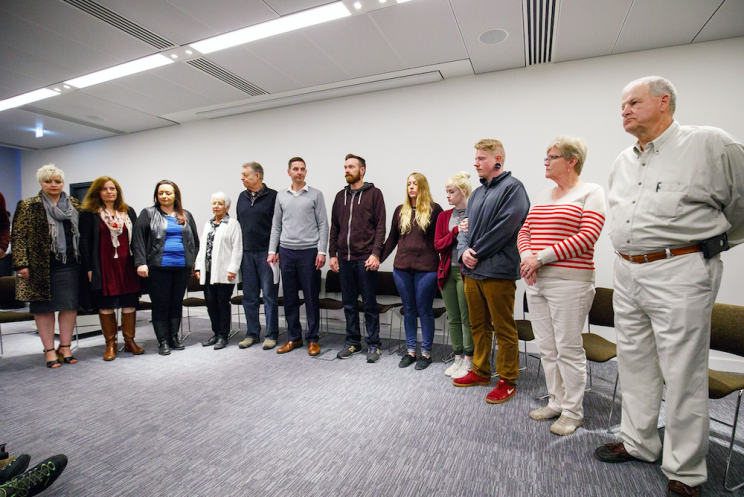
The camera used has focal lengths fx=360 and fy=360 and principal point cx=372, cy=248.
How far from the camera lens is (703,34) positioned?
9.73ft

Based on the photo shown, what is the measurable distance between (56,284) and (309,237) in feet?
7.26

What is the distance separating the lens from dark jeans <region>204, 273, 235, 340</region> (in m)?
3.74

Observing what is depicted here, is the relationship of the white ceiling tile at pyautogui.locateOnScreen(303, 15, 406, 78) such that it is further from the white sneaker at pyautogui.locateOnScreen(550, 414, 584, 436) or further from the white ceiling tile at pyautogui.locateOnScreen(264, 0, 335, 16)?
the white sneaker at pyautogui.locateOnScreen(550, 414, 584, 436)

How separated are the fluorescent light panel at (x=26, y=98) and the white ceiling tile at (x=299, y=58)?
2901mm

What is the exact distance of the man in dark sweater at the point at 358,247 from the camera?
322cm

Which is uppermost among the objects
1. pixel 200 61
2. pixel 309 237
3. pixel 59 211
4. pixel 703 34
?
pixel 200 61

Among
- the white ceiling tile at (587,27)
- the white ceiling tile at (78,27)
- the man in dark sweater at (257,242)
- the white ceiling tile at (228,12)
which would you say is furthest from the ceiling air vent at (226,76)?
the white ceiling tile at (587,27)

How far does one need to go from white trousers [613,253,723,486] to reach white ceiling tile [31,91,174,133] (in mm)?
Answer: 5784

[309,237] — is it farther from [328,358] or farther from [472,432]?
[472,432]

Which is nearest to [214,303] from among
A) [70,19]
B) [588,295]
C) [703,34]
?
A: [70,19]

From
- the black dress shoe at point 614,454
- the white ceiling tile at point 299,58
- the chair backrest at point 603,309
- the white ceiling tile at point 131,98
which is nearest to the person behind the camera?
the black dress shoe at point 614,454

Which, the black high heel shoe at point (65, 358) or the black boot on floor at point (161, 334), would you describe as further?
the black boot on floor at point (161, 334)

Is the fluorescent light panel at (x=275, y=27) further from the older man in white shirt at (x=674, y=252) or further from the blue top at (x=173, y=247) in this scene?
the older man in white shirt at (x=674, y=252)

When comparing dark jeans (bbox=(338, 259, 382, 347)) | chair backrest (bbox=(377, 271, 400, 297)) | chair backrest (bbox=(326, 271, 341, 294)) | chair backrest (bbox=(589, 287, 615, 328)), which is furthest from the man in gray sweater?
chair backrest (bbox=(589, 287, 615, 328))
